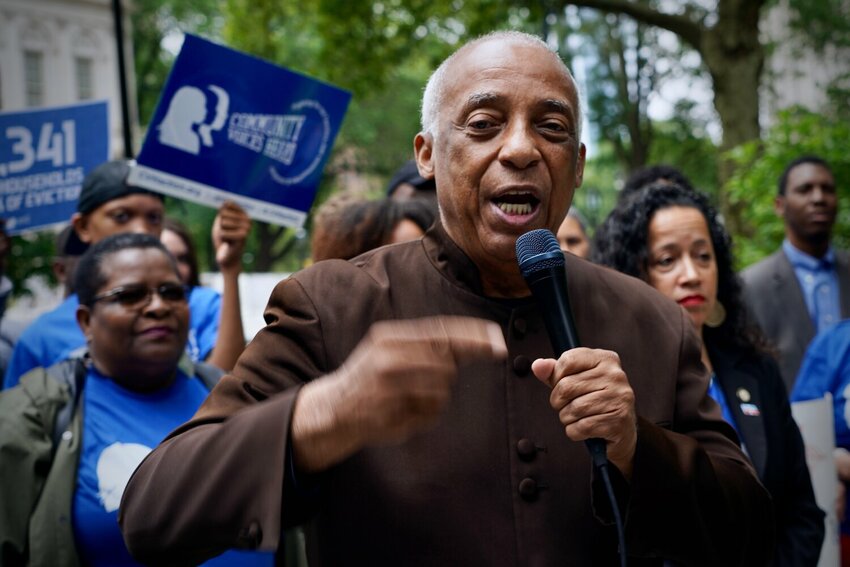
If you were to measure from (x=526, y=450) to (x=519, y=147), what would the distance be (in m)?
0.64

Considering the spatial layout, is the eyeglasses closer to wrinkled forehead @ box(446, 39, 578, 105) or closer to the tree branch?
wrinkled forehead @ box(446, 39, 578, 105)

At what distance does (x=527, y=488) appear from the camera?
79.3 inches

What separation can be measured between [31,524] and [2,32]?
90.3ft

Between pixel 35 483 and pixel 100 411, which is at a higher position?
pixel 100 411

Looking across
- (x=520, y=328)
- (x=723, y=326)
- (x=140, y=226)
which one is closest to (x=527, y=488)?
(x=520, y=328)

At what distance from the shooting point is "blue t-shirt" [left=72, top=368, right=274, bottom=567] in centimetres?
325

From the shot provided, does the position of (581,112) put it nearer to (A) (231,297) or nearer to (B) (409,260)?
(B) (409,260)

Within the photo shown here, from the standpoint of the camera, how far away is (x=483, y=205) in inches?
86.0

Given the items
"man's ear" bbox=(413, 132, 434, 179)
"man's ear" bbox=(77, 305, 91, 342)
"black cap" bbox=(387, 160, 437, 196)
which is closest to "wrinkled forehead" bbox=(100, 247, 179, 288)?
"man's ear" bbox=(77, 305, 91, 342)

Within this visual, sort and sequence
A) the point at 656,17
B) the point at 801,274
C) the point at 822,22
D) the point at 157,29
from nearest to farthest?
the point at 801,274, the point at 656,17, the point at 822,22, the point at 157,29

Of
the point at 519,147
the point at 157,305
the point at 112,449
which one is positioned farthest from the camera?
the point at 157,305

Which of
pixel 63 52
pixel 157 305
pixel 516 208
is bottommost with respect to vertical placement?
pixel 157 305

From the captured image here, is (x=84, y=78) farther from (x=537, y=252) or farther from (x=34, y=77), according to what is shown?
(x=537, y=252)

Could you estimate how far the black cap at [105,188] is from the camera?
4.84 metres
